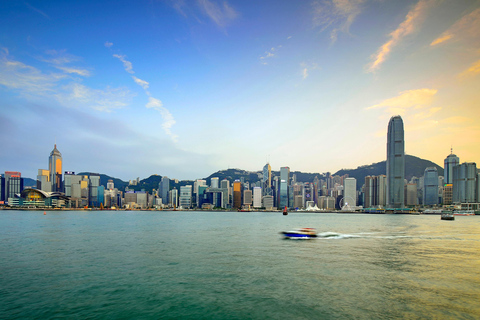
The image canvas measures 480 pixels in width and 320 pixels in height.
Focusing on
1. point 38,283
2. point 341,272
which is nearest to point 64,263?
point 38,283

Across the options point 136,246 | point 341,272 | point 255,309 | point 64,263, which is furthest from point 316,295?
point 136,246

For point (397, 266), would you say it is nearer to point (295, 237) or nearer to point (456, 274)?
point (456, 274)

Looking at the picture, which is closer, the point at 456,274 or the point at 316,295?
the point at 316,295

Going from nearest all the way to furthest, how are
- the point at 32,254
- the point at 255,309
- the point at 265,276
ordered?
the point at 255,309
the point at 265,276
the point at 32,254

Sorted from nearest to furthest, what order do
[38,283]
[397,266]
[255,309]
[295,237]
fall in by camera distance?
[255,309] → [38,283] → [397,266] → [295,237]

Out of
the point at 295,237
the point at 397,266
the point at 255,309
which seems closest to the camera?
the point at 255,309

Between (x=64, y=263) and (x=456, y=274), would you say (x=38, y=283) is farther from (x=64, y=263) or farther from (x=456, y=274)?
(x=456, y=274)

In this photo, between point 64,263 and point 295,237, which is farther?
point 295,237

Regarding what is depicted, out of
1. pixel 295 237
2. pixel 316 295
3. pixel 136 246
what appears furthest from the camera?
pixel 295 237
